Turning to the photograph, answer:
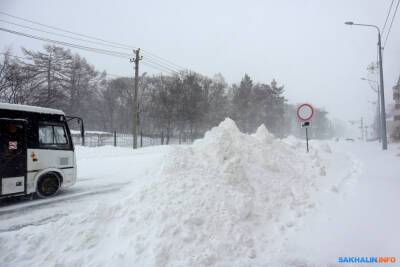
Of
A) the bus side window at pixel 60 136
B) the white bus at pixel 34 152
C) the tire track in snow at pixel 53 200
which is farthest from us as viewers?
the bus side window at pixel 60 136

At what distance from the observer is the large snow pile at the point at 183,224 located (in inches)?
155

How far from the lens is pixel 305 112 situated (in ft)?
35.1

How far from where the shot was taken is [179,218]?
14.9 ft

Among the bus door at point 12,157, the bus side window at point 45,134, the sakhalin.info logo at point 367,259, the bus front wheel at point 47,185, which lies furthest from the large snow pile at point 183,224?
the bus side window at point 45,134

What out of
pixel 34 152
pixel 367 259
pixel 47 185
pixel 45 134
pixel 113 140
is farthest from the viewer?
pixel 113 140

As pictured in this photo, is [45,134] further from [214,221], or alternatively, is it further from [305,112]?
[305,112]

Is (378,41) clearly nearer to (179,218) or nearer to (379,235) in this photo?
(379,235)

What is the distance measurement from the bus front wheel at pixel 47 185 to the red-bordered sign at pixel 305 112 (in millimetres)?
9123

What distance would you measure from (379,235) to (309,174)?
153 inches

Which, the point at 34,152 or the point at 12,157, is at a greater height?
the point at 34,152

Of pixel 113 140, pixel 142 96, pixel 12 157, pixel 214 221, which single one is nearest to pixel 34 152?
pixel 12 157

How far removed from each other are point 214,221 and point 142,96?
51.8m

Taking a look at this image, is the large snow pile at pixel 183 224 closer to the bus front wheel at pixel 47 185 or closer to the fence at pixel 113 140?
the bus front wheel at pixel 47 185

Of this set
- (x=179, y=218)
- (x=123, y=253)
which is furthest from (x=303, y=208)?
(x=123, y=253)
